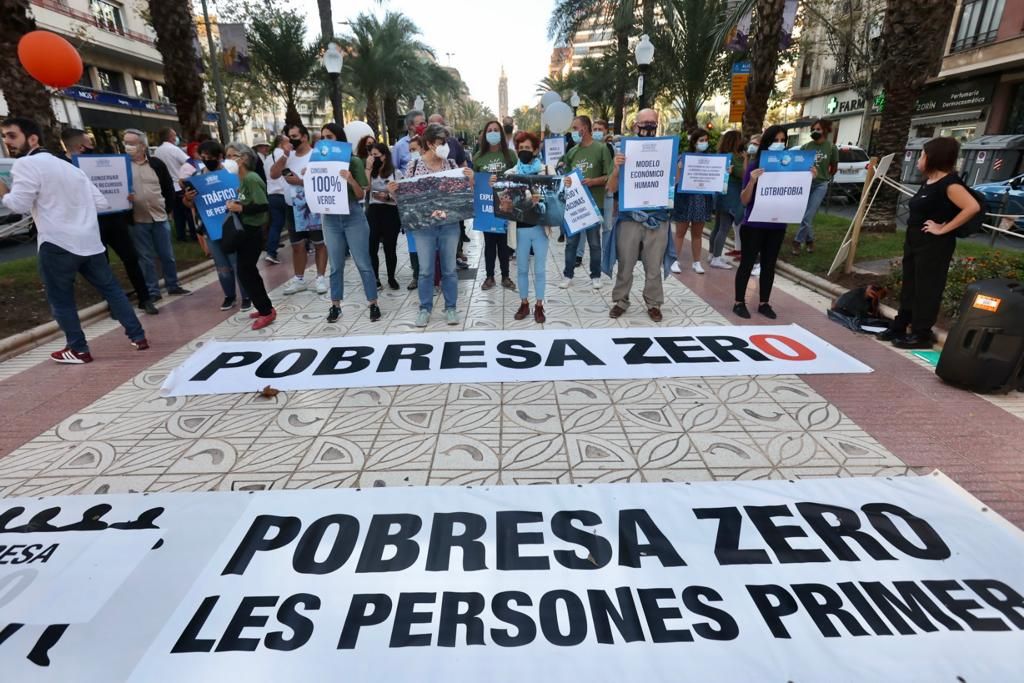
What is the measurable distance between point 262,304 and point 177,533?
3525 millimetres

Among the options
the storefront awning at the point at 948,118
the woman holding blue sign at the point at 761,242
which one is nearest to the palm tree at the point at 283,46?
the woman holding blue sign at the point at 761,242

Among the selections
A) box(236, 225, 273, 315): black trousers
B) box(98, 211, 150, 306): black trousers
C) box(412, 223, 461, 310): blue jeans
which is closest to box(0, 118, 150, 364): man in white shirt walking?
box(236, 225, 273, 315): black trousers

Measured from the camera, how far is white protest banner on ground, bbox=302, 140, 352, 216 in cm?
535

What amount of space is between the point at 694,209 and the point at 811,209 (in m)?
2.12

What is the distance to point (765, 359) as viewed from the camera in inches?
183

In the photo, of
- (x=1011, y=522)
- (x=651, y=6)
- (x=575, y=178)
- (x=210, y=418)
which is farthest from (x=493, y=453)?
(x=651, y=6)

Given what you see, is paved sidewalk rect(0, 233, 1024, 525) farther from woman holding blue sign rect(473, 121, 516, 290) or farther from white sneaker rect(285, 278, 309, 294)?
woman holding blue sign rect(473, 121, 516, 290)

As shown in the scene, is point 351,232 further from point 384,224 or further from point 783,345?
point 783,345

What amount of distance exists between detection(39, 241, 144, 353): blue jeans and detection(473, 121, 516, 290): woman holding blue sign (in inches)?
147

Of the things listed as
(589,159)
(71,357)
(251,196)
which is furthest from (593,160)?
(71,357)

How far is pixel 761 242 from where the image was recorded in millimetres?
5516

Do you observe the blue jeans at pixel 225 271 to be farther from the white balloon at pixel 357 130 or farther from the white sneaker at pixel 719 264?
the white sneaker at pixel 719 264

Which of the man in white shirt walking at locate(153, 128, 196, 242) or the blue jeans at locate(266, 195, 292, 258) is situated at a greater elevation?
the man in white shirt walking at locate(153, 128, 196, 242)

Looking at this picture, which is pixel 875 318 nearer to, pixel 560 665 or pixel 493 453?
pixel 493 453
